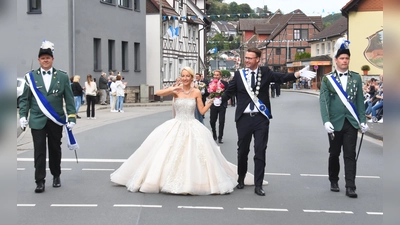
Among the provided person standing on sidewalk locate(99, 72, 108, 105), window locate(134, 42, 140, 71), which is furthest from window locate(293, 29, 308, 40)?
person standing on sidewalk locate(99, 72, 108, 105)

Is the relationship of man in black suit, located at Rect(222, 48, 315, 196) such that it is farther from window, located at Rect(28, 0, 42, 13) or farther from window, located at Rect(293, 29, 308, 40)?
window, located at Rect(293, 29, 308, 40)

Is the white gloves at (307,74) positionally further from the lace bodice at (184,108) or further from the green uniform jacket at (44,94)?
the green uniform jacket at (44,94)

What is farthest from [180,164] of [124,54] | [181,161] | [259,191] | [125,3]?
[125,3]

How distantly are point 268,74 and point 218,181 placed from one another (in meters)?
1.70

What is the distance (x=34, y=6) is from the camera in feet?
111

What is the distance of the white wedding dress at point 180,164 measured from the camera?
8.75 meters

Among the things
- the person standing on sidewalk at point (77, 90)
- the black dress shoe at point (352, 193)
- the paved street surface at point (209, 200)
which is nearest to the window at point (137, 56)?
the person standing on sidewalk at point (77, 90)

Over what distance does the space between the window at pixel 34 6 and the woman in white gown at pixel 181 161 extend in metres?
25.9

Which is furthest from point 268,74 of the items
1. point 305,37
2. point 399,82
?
point 305,37

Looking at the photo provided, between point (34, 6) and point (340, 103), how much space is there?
92.2 feet

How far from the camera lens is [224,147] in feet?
50.0

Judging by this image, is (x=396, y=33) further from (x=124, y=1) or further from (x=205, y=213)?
(x=124, y=1)

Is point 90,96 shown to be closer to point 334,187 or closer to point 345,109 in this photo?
point 334,187

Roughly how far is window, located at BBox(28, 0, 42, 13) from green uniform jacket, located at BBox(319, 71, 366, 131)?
27396 millimetres
